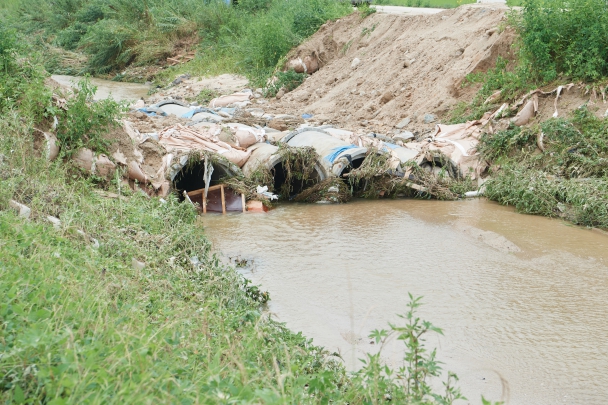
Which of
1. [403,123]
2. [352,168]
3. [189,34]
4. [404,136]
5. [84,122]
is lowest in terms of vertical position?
[352,168]

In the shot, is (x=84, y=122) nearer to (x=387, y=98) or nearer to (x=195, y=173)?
(x=195, y=173)

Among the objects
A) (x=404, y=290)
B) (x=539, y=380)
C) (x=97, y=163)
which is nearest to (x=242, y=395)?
(x=539, y=380)

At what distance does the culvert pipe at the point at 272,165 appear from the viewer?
9.01 metres

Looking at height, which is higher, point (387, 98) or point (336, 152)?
point (387, 98)

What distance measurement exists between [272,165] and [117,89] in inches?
517

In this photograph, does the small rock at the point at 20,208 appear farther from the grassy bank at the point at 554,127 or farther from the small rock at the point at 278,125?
the small rock at the point at 278,125

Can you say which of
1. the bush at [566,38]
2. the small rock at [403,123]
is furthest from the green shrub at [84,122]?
the bush at [566,38]

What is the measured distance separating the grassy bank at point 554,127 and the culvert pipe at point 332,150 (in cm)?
190

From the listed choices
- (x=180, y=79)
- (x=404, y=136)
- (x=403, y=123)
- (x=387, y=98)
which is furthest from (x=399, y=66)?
(x=180, y=79)

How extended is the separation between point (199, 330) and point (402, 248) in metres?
3.91

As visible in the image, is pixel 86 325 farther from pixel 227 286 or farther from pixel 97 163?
pixel 97 163

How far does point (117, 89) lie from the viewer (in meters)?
20.6

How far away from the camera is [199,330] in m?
3.37

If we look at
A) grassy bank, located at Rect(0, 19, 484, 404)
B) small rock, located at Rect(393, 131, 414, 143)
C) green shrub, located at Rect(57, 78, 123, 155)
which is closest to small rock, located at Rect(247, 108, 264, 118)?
small rock, located at Rect(393, 131, 414, 143)
